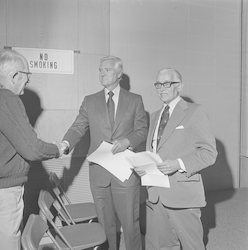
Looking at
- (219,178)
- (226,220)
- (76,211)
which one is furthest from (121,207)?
(219,178)

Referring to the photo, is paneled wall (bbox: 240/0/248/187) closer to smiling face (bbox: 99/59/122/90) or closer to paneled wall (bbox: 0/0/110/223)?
paneled wall (bbox: 0/0/110/223)

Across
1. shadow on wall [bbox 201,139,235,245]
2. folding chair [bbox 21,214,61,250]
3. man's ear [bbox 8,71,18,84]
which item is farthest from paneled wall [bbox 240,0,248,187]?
man's ear [bbox 8,71,18,84]

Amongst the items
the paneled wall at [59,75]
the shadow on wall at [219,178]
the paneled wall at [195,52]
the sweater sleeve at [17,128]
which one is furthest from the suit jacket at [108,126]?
the shadow on wall at [219,178]

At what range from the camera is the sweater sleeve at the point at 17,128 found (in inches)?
63.6

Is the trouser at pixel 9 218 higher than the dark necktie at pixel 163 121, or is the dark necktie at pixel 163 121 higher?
the dark necktie at pixel 163 121

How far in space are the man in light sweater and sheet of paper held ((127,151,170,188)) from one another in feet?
2.19

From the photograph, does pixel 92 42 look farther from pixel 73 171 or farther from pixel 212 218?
pixel 212 218

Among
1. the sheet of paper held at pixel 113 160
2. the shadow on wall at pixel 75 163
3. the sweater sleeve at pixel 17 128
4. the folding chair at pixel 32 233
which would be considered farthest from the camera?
the shadow on wall at pixel 75 163

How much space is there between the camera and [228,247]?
3035 millimetres

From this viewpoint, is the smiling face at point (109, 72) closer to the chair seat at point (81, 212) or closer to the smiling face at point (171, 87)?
the smiling face at point (171, 87)

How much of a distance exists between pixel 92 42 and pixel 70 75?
50 cm

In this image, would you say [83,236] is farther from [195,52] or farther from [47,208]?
[195,52]

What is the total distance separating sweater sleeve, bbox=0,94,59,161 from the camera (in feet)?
5.30

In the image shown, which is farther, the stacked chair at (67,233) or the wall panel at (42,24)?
the wall panel at (42,24)
